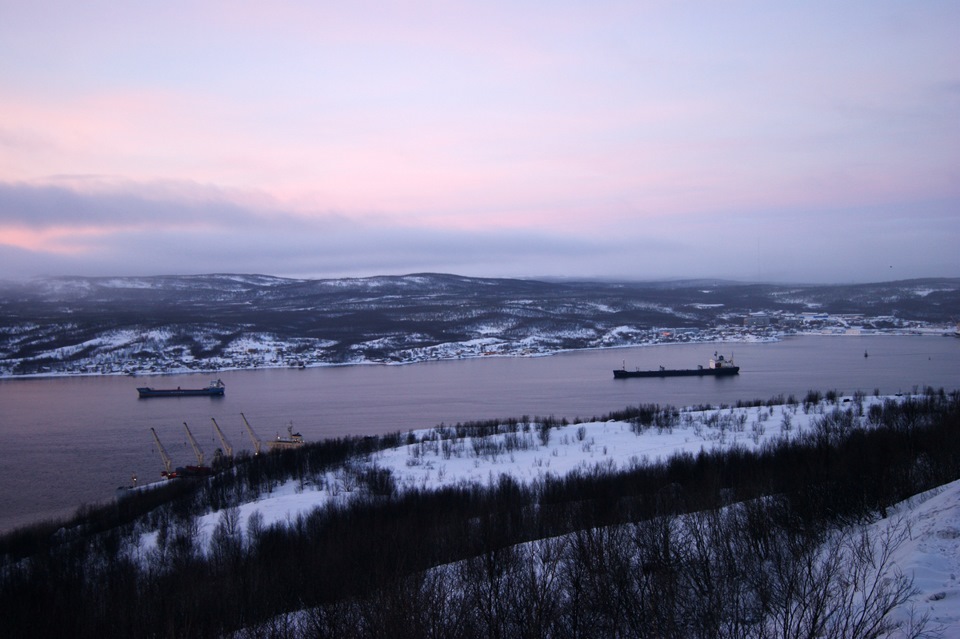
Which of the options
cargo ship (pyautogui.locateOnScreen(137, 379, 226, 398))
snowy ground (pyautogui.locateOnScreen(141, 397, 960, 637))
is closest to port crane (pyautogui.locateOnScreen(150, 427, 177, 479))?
snowy ground (pyautogui.locateOnScreen(141, 397, 960, 637))

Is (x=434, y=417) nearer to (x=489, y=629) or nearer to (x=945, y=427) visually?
(x=945, y=427)

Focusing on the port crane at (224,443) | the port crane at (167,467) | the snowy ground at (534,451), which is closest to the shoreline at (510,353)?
the port crane at (224,443)

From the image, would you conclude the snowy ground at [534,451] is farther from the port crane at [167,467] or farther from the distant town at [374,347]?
the distant town at [374,347]

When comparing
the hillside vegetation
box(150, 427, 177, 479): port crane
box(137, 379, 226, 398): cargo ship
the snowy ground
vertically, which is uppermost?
the hillside vegetation

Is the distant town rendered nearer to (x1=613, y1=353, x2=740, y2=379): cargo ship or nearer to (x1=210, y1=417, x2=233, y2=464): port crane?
(x1=613, y1=353, x2=740, y2=379): cargo ship

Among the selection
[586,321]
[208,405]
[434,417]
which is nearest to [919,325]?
[586,321]
